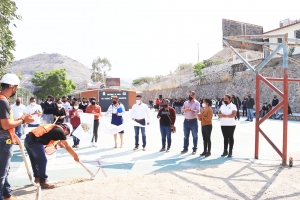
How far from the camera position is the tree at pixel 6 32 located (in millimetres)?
8516

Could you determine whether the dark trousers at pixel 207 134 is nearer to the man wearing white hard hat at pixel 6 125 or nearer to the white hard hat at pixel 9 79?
the man wearing white hard hat at pixel 6 125

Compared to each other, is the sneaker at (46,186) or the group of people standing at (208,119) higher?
the group of people standing at (208,119)

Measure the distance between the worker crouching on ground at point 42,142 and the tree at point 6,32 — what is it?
4898mm

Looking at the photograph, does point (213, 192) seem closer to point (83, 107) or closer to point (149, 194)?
point (149, 194)

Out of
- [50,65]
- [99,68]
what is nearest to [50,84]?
[99,68]

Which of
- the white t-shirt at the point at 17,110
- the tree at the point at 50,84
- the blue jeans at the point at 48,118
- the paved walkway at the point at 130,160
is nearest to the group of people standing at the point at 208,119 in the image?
the paved walkway at the point at 130,160

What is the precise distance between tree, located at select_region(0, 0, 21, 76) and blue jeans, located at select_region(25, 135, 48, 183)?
489 cm

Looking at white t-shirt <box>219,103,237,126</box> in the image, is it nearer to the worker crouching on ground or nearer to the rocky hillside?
the worker crouching on ground

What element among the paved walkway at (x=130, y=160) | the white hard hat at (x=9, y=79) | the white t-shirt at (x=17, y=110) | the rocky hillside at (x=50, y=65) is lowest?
the paved walkway at (x=130, y=160)

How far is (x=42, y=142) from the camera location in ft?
16.8

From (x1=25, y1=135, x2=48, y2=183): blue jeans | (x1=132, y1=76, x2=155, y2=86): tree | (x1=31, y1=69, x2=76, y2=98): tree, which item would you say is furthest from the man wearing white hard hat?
(x1=132, y1=76, x2=155, y2=86): tree

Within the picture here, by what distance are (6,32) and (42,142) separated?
5197mm

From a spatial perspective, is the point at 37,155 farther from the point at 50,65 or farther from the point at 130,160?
the point at 50,65

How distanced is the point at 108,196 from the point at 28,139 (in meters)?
1.84
